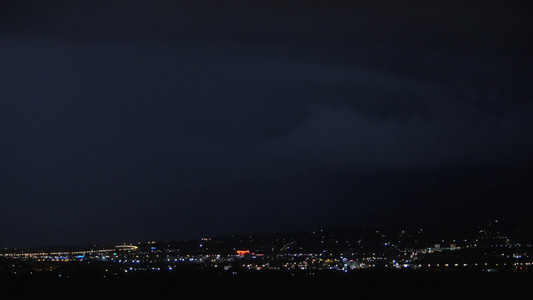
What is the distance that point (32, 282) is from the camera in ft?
87.9

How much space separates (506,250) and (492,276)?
691 inches

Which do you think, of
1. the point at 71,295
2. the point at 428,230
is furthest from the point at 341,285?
the point at 428,230

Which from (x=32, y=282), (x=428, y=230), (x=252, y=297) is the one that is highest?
(x=428, y=230)

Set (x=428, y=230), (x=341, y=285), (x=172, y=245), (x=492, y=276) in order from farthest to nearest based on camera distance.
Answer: (x=172, y=245)
(x=428, y=230)
(x=492, y=276)
(x=341, y=285)

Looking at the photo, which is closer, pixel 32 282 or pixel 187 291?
pixel 187 291

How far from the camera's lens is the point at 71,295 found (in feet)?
72.2

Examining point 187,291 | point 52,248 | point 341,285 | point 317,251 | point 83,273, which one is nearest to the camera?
point 187,291

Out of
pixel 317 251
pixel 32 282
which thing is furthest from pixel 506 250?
pixel 32 282

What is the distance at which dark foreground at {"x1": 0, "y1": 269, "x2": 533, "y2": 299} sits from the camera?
73.9ft

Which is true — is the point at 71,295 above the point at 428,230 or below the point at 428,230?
below

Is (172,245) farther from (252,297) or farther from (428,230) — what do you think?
(252,297)

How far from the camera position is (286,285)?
1008 inches

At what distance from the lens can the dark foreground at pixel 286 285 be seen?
22531mm

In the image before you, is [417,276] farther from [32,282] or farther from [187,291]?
[32,282]
